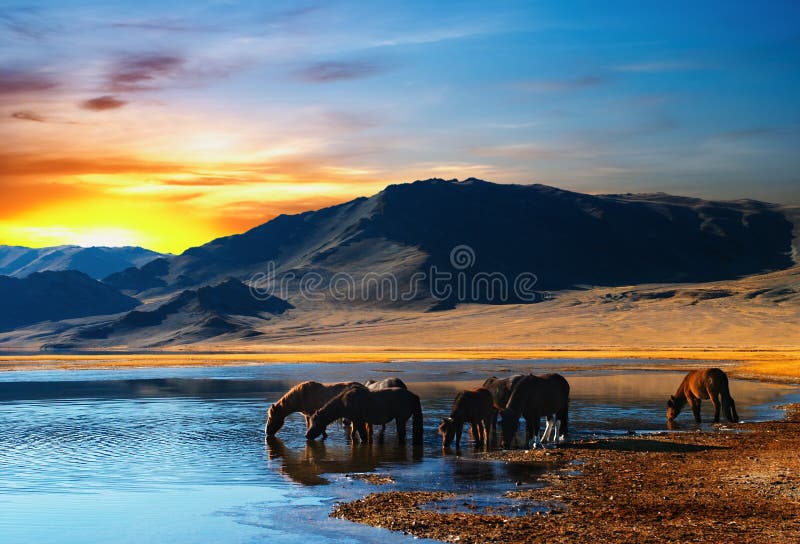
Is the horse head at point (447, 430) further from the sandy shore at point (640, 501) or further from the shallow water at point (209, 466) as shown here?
the sandy shore at point (640, 501)

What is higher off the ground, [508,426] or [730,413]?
[508,426]

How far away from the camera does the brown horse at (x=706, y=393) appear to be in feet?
96.7

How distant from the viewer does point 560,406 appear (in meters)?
24.8

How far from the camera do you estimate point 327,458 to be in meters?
22.9

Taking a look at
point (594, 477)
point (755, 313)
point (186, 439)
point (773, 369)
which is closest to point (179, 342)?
point (755, 313)

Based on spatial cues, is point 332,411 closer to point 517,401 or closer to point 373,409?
point 373,409

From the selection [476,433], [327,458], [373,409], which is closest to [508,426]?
[476,433]

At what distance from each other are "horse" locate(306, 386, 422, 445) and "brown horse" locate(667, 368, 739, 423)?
9910mm

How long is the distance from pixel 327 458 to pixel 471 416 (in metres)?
4.29

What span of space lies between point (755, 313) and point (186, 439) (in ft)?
463

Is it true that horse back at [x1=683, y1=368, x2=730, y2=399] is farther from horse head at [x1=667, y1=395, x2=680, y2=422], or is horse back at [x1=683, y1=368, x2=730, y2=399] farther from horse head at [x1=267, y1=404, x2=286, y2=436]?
horse head at [x1=267, y1=404, x2=286, y2=436]

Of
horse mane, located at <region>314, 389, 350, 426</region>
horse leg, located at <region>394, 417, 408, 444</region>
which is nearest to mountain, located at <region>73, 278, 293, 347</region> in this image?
horse mane, located at <region>314, 389, 350, 426</region>

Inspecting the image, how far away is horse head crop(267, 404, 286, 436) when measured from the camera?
27127 millimetres

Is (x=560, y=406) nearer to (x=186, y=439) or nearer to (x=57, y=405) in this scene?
(x=186, y=439)
